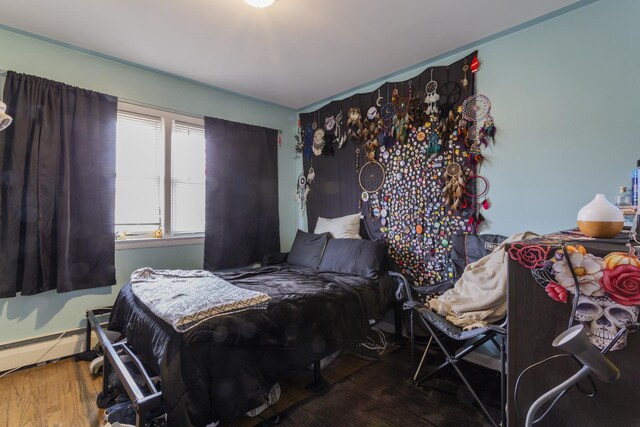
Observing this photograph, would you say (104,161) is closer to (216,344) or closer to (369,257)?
(216,344)

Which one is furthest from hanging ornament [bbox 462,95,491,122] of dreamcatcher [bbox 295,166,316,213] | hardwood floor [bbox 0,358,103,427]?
hardwood floor [bbox 0,358,103,427]

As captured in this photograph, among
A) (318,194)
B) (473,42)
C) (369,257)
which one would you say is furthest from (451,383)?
(473,42)

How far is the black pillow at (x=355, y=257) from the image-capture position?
8.68ft

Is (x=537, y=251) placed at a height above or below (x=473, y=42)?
below

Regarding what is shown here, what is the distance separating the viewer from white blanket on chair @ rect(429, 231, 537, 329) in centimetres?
171

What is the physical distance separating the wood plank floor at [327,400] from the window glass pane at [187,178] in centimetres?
146

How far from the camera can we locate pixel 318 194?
3631 mm

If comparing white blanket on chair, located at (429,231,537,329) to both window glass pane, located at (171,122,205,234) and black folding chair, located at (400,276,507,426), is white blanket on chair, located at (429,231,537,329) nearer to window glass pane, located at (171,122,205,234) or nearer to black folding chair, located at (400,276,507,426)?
black folding chair, located at (400,276,507,426)

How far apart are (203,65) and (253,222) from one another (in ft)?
5.42

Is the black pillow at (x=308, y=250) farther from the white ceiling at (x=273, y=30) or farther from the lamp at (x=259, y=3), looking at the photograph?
the lamp at (x=259, y=3)

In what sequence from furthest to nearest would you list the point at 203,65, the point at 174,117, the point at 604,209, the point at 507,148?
the point at 174,117
the point at 203,65
the point at 507,148
the point at 604,209

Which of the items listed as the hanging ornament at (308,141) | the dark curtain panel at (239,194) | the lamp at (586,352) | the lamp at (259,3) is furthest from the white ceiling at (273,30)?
the lamp at (586,352)

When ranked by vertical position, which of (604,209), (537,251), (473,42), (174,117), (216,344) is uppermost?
(473,42)

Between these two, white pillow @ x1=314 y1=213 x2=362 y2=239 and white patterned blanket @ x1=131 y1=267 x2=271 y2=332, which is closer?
white patterned blanket @ x1=131 y1=267 x2=271 y2=332
